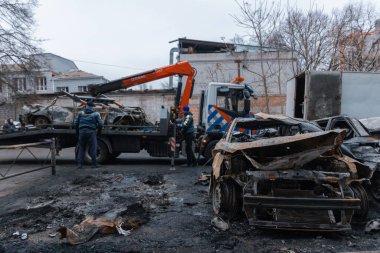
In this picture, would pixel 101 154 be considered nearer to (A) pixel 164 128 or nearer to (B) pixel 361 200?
(A) pixel 164 128

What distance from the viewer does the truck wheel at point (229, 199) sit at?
4125mm

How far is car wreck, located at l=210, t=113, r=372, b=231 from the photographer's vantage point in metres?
3.52

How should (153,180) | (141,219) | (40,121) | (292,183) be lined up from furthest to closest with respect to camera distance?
(40,121), (153,180), (141,219), (292,183)

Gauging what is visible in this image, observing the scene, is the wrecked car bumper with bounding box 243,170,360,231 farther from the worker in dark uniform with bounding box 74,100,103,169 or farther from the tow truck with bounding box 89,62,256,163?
the worker in dark uniform with bounding box 74,100,103,169

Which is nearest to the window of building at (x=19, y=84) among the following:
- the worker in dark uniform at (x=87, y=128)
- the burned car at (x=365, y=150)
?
the worker in dark uniform at (x=87, y=128)

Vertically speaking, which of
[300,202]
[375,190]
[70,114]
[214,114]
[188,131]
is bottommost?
[375,190]

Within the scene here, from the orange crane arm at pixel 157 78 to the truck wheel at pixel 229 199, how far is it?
6.15 metres

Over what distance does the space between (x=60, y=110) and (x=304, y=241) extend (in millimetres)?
8444

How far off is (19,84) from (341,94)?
58.7ft

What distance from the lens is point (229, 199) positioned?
412 centimetres

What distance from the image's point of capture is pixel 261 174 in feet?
12.4

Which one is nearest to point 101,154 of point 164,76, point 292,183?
point 164,76

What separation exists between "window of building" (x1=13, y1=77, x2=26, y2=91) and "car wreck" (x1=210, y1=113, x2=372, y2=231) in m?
17.5

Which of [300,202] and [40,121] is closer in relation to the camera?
[300,202]
